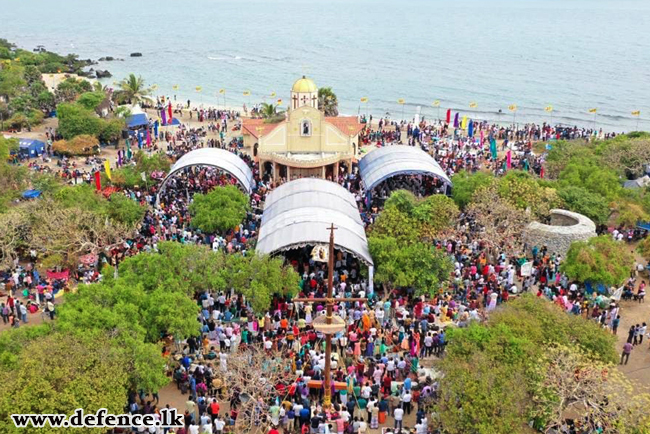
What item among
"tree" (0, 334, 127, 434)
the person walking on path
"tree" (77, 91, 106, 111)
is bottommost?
the person walking on path

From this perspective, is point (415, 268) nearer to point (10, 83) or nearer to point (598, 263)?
point (598, 263)

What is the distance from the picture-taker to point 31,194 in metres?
36.9

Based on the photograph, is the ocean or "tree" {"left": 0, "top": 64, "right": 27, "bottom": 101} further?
the ocean

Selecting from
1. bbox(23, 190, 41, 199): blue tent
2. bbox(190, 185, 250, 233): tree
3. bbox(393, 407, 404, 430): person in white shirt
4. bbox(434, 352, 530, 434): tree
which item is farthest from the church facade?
bbox(434, 352, 530, 434): tree

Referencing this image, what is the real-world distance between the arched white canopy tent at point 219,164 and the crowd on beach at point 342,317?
3.88 ft

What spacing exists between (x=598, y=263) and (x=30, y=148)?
4051 centimetres

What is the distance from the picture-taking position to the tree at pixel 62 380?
17.0 meters

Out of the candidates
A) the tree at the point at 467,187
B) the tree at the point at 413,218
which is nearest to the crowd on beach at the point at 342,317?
the tree at the point at 413,218

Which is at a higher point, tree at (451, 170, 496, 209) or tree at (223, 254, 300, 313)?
tree at (451, 170, 496, 209)

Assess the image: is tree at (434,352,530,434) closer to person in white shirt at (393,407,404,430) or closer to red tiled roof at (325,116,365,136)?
person in white shirt at (393,407,404,430)

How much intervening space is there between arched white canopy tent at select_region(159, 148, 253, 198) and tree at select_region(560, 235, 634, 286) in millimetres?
19096

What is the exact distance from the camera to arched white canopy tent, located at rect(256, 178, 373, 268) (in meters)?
28.2

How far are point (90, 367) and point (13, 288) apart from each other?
38.4 feet

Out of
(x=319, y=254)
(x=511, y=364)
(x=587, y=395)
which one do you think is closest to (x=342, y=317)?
(x=319, y=254)
